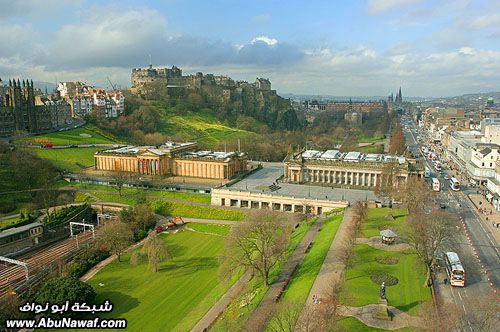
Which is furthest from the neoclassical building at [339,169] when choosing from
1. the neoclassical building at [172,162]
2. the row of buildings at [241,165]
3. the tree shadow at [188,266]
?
the tree shadow at [188,266]

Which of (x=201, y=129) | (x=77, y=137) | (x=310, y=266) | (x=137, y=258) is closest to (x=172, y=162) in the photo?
(x=77, y=137)

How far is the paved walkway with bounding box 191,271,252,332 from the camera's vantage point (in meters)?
36.6

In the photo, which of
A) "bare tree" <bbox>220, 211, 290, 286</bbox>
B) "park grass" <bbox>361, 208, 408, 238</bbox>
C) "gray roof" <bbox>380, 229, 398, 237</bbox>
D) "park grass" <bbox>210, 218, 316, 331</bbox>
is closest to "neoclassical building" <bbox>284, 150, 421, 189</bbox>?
"park grass" <bbox>361, 208, 408, 238</bbox>

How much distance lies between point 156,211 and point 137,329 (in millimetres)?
37404

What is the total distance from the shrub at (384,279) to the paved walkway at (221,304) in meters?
13.4

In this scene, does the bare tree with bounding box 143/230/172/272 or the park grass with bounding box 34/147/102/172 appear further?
the park grass with bounding box 34/147/102/172

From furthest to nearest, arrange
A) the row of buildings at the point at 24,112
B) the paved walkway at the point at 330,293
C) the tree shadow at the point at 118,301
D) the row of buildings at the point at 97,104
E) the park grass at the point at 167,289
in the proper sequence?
the row of buildings at the point at 97,104 → the row of buildings at the point at 24,112 → the tree shadow at the point at 118,301 → the park grass at the point at 167,289 → the paved walkway at the point at 330,293

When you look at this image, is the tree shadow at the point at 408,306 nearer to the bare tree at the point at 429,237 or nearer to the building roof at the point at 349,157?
the bare tree at the point at 429,237

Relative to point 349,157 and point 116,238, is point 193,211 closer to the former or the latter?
point 116,238

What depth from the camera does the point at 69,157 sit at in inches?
3907

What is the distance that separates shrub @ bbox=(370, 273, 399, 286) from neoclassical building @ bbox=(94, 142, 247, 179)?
166ft

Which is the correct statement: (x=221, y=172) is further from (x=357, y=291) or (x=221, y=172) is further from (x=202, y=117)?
(x=202, y=117)

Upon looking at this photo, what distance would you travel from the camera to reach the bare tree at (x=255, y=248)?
4234 centimetres

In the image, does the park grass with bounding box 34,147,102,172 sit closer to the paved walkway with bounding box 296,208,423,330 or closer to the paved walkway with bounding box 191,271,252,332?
the paved walkway with bounding box 191,271,252,332
